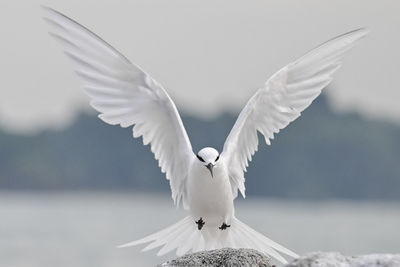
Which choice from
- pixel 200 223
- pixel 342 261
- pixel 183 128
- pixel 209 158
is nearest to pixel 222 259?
pixel 342 261

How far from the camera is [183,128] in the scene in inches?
432

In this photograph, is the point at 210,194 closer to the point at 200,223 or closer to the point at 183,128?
the point at 200,223

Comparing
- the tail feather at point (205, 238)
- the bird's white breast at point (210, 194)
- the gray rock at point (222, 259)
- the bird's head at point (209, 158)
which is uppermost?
the bird's head at point (209, 158)

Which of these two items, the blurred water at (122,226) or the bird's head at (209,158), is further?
the blurred water at (122,226)

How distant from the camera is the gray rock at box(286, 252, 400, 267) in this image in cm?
777

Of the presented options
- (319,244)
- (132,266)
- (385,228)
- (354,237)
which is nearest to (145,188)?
(385,228)

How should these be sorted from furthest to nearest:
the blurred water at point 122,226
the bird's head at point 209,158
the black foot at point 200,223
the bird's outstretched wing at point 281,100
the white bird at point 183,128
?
1. the blurred water at point 122,226
2. the bird's outstretched wing at point 281,100
3. the black foot at point 200,223
4. the white bird at point 183,128
5. the bird's head at point 209,158

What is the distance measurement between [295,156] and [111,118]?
219 feet

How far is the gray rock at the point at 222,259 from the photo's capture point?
853 centimetres

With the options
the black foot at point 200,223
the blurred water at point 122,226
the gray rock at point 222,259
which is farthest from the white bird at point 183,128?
the blurred water at point 122,226

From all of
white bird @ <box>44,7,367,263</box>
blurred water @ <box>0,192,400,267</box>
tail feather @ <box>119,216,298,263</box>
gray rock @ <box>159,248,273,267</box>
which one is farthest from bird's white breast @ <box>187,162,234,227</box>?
blurred water @ <box>0,192,400,267</box>

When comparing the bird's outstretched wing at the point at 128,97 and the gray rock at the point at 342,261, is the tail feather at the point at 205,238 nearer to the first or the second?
the bird's outstretched wing at the point at 128,97

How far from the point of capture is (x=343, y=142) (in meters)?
77.6

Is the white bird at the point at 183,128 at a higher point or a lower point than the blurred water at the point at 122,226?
higher
